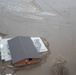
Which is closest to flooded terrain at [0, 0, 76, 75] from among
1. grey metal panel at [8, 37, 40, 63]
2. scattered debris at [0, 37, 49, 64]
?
scattered debris at [0, 37, 49, 64]

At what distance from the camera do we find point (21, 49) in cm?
518

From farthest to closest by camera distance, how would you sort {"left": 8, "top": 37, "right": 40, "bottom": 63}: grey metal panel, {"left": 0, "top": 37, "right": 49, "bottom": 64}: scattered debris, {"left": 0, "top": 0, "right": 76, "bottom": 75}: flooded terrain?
1. {"left": 0, "top": 0, "right": 76, "bottom": 75}: flooded terrain
2. {"left": 0, "top": 37, "right": 49, "bottom": 64}: scattered debris
3. {"left": 8, "top": 37, "right": 40, "bottom": 63}: grey metal panel

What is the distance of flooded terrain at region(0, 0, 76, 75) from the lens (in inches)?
210

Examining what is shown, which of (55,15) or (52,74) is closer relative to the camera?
(52,74)

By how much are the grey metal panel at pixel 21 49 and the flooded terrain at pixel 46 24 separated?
1.20ft

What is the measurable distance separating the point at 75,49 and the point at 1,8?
12.1 ft

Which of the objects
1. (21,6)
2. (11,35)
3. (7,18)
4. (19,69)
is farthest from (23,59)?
(21,6)

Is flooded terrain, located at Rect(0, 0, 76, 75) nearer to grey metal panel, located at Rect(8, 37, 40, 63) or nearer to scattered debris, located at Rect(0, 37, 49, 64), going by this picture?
scattered debris, located at Rect(0, 37, 49, 64)

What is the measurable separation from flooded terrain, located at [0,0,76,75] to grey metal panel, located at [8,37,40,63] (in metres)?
0.37

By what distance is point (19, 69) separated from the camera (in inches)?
193

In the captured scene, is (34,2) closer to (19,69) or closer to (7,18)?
(7,18)

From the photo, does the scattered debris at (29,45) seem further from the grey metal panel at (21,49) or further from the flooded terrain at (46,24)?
the flooded terrain at (46,24)

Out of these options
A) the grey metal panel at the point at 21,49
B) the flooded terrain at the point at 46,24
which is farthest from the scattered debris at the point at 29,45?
the flooded terrain at the point at 46,24

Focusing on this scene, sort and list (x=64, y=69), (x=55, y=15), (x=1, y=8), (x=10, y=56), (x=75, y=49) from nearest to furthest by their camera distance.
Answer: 1. (x=64, y=69)
2. (x=10, y=56)
3. (x=75, y=49)
4. (x=55, y=15)
5. (x=1, y=8)
